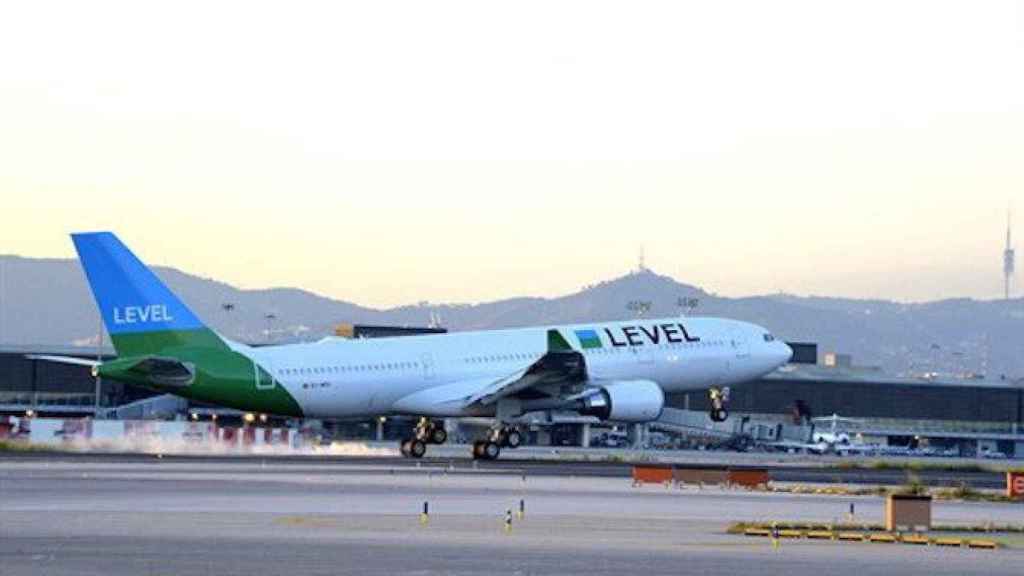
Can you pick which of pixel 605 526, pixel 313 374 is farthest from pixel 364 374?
pixel 605 526

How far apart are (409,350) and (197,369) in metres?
9.80

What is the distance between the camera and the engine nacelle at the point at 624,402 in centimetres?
9400

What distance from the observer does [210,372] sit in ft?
291

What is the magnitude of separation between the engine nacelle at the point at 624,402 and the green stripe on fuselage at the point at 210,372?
39.2 feet

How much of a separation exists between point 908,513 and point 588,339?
47.3 metres

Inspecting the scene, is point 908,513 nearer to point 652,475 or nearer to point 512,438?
point 652,475

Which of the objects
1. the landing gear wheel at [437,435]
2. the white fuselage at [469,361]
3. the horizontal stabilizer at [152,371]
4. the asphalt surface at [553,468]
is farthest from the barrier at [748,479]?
the landing gear wheel at [437,435]

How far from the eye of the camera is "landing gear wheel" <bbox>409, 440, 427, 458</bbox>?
94.1 meters

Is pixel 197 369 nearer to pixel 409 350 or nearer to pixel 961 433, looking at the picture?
pixel 409 350

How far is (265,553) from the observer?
3884 cm

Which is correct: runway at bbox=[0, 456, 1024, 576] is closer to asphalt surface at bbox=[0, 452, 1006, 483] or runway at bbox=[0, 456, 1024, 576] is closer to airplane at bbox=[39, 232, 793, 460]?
asphalt surface at bbox=[0, 452, 1006, 483]

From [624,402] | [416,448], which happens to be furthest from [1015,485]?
[416,448]

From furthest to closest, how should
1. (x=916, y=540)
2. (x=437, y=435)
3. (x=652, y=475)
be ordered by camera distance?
(x=437, y=435), (x=652, y=475), (x=916, y=540)

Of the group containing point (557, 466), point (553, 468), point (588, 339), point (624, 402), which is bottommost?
point (553, 468)
